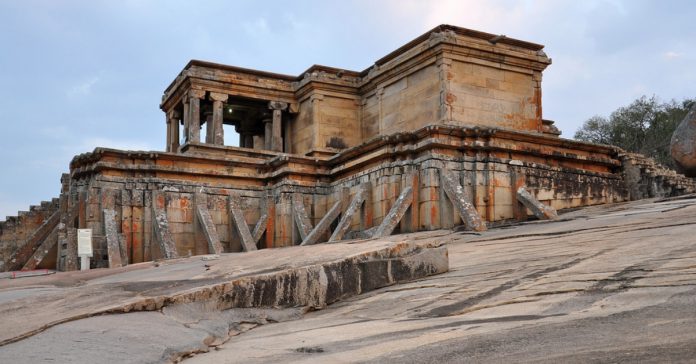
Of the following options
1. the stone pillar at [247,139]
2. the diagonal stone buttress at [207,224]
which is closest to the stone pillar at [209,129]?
the stone pillar at [247,139]

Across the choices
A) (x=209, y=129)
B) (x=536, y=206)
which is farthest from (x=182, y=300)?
(x=209, y=129)

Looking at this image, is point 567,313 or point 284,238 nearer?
point 567,313

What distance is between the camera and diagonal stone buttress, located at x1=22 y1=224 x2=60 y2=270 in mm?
14695

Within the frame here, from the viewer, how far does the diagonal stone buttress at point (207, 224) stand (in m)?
15.3

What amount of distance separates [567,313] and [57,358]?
3150mm

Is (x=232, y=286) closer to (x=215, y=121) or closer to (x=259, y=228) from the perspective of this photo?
(x=259, y=228)

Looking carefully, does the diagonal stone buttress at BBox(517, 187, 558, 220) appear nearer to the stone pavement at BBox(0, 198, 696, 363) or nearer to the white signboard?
the stone pavement at BBox(0, 198, 696, 363)

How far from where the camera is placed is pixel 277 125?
23.8m

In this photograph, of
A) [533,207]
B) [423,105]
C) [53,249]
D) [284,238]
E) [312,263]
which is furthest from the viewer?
[423,105]

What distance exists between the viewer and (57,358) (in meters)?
4.30

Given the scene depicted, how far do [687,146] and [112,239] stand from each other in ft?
35.0

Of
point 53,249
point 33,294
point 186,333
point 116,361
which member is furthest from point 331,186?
point 116,361

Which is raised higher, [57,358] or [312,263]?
[312,263]

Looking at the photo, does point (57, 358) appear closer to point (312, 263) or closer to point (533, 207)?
point (312, 263)
